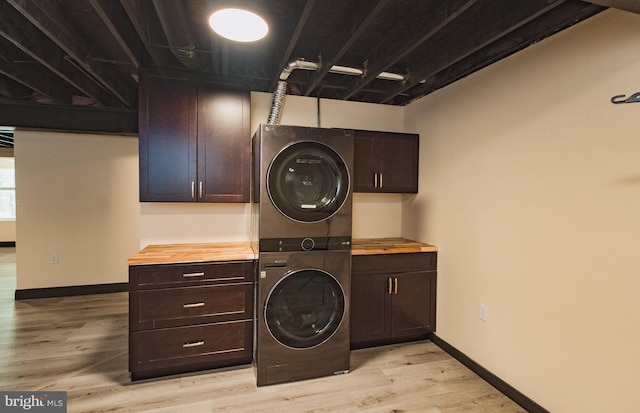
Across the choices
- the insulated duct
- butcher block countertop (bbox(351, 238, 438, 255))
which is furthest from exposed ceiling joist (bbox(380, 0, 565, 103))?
butcher block countertop (bbox(351, 238, 438, 255))

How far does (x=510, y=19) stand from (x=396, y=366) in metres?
2.62

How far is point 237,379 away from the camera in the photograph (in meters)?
2.37

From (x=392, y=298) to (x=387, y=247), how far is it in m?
0.48

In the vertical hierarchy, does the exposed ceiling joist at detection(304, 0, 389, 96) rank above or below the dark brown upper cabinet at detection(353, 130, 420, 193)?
above

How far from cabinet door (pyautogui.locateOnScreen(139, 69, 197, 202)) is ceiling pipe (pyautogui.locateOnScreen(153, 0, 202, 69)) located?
0.95 ft

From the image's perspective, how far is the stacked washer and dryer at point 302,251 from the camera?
228 centimetres

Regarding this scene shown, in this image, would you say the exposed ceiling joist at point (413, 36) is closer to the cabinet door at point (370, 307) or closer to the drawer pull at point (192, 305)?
the cabinet door at point (370, 307)

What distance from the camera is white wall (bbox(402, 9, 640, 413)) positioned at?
160 cm

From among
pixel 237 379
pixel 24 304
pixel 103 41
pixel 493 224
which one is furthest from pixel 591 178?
pixel 24 304

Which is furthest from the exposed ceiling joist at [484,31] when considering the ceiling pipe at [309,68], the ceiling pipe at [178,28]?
the ceiling pipe at [178,28]

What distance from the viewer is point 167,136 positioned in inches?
103

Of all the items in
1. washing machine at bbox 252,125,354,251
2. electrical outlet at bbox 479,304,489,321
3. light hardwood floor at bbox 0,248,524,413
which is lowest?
light hardwood floor at bbox 0,248,524,413

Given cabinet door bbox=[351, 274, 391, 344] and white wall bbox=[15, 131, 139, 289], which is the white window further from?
cabinet door bbox=[351, 274, 391, 344]

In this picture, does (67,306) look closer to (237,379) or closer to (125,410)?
(125,410)
